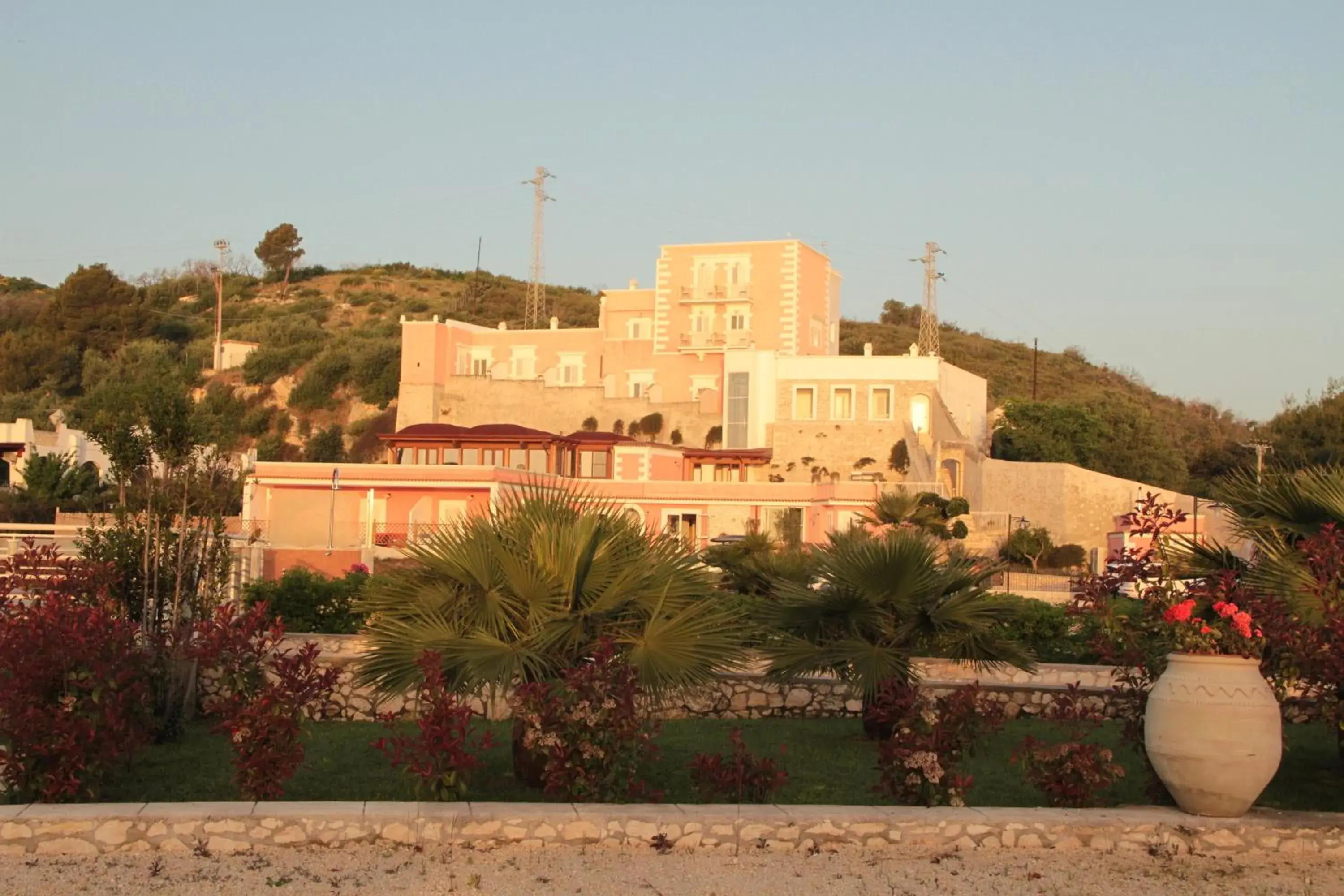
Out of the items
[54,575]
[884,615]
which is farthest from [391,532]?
[884,615]

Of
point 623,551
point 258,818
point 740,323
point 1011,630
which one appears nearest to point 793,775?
point 623,551

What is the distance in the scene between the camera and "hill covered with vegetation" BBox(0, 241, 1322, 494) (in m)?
64.6

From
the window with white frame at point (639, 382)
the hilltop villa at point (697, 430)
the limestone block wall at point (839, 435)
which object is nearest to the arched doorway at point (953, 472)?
the hilltop villa at point (697, 430)

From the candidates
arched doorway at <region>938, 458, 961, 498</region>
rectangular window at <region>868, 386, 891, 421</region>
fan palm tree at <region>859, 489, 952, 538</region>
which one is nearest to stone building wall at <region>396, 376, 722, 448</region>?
rectangular window at <region>868, 386, 891, 421</region>

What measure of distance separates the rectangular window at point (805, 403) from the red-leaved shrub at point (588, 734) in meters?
45.5

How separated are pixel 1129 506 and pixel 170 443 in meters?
41.7

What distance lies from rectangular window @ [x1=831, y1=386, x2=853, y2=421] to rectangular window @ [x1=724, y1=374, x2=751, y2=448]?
306cm

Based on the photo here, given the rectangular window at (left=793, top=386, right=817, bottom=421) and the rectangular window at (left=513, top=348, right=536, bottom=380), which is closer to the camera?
the rectangular window at (left=793, top=386, right=817, bottom=421)

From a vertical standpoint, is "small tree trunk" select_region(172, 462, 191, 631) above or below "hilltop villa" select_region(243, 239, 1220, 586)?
below

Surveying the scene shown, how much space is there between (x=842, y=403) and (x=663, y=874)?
1855 inches

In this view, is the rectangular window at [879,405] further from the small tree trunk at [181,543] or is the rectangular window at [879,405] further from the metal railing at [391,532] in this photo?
the small tree trunk at [181,543]

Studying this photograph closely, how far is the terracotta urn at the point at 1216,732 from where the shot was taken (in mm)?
9133

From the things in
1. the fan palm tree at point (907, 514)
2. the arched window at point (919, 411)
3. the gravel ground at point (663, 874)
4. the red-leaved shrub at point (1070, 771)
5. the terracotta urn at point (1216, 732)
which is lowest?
the gravel ground at point (663, 874)

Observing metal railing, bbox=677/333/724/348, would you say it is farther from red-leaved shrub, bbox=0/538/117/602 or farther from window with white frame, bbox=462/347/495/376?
red-leaved shrub, bbox=0/538/117/602
